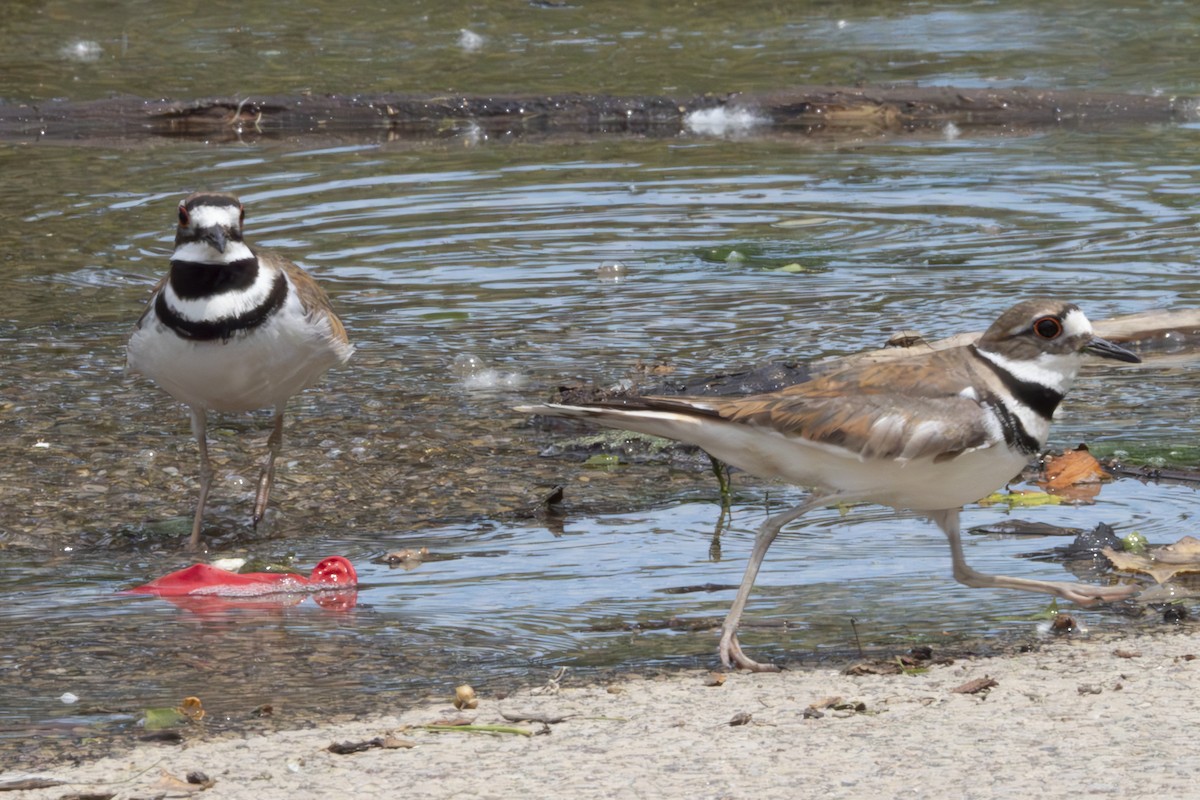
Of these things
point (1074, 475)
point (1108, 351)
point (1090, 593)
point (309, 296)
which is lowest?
point (1074, 475)

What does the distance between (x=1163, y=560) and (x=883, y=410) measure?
1282mm

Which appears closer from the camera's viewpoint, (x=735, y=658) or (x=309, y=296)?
(x=735, y=658)

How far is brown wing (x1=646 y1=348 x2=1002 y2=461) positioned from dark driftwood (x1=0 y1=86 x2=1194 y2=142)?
10.4 metres

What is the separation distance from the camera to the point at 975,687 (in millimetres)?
4676

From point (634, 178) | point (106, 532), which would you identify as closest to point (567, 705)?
point (106, 532)

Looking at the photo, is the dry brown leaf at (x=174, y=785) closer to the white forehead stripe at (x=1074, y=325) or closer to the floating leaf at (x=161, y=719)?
the floating leaf at (x=161, y=719)

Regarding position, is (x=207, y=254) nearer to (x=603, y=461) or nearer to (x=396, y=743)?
(x=603, y=461)

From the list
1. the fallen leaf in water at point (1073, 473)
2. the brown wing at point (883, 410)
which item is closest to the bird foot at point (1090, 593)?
the brown wing at point (883, 410)

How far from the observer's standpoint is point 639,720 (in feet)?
14.9

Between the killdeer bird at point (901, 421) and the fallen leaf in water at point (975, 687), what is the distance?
0.55 m

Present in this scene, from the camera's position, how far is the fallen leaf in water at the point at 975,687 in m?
4.66

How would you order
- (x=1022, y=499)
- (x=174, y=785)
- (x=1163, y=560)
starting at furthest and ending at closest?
(x=1022, y=499) → (x=1163, y=560) → (x=174, y=785)

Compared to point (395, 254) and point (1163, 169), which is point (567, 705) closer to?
point (395, 254)

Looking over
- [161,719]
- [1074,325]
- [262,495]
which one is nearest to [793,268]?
[262,495]
